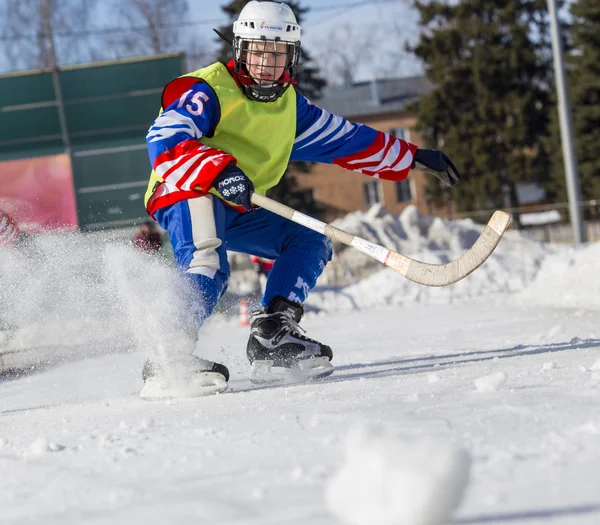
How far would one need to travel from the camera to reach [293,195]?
29141mm

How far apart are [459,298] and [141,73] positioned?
5373 mm

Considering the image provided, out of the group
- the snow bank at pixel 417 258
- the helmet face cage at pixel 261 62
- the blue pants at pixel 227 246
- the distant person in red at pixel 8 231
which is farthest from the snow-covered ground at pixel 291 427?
the snow bank at pixel 417 258

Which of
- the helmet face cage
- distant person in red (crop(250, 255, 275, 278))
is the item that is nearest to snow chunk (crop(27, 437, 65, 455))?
the helmet face cage

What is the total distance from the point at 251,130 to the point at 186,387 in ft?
3.77

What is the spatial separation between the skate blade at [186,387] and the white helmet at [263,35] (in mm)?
1213

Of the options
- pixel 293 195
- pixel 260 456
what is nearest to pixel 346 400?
pixel 260 456

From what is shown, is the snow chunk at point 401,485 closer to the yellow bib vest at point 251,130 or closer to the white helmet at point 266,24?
the yellow bib vest at point 251,130

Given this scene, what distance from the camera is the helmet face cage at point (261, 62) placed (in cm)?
381

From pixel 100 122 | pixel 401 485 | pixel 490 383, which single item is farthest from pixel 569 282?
pixel 401 485

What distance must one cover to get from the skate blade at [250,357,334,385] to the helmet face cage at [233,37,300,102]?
1.11 m

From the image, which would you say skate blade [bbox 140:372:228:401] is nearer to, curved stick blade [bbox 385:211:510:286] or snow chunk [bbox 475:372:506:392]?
curved stick blade [bbox 385:211:510:286]

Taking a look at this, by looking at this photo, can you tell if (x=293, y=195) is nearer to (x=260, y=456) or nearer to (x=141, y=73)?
(x=141, y=73)

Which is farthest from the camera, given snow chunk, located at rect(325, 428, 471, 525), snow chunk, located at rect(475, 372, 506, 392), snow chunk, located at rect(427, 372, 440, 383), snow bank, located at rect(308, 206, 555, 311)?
snow bank, located at rect(308, 206, 555, 311)

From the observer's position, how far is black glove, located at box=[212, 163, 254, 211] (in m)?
3.50
